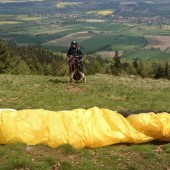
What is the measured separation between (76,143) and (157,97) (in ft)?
46.9

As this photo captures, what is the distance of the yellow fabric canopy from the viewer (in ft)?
48.6

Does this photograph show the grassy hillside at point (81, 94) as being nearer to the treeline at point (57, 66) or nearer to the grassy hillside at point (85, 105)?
the grassy hillside at point (85, 105)

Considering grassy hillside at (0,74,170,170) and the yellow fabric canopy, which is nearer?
grassy hillside at (0,74,170,170)

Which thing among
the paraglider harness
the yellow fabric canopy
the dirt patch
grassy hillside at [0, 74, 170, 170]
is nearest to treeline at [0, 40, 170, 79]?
→ grassy hillside at [0, 74, 170, 170]

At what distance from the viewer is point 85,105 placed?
24.4m

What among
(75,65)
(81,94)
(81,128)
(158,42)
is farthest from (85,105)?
(158,42)

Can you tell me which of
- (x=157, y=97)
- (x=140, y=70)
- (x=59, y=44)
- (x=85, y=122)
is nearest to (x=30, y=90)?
(x=157, y=97)

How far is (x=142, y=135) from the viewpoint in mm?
15570

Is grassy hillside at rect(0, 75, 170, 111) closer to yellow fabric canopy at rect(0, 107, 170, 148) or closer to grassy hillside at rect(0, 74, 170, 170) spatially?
grassy hillside at rect(0, 74, 170, 170)

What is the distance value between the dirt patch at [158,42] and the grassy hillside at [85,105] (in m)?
134

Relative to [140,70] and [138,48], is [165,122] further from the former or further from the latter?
[138,48]

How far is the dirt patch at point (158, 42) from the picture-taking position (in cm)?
16712

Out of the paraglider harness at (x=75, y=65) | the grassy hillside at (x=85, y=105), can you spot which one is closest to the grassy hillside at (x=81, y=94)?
the grassy hillside at (x=85, y=105)

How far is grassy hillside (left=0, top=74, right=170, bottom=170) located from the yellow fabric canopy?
1.13 feet
